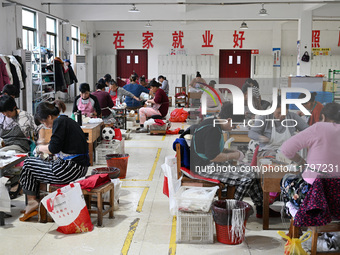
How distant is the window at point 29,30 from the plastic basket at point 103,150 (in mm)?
6313

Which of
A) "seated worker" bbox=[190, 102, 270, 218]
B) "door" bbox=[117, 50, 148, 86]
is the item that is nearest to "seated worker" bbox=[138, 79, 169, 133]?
"seated worker" bbox=[190, 102, 270, 218]

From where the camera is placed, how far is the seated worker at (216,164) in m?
4.56

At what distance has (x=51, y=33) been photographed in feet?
49.8

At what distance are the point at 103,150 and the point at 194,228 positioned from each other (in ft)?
11.7

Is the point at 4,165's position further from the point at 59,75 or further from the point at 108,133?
the point at 59,75

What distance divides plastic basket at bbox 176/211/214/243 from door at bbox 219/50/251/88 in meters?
18.4

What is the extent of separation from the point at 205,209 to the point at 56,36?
1283cm

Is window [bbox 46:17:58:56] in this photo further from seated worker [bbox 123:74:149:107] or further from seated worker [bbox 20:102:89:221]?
seated worker [bbox 20:102:89:221]

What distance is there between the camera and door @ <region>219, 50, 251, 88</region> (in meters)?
22.2

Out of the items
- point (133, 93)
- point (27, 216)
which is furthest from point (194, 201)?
point (133, 93)

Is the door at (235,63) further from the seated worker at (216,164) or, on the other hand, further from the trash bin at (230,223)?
the trash bin at (230,223)

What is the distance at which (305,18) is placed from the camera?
16.1 meters

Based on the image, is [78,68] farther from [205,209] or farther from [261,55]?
[205,209]

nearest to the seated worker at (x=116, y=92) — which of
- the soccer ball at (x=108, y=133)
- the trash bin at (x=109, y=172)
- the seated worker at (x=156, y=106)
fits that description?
the seated worker at (x=156, y=106)
